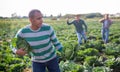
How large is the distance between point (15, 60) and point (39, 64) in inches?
183

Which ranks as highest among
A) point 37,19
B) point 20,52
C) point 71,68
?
point 37,19

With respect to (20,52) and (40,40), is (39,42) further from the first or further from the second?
(20,52)

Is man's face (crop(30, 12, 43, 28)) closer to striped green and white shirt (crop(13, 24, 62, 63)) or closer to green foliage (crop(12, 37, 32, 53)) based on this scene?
striped green and white shirt (crop(13, 24, 62, 63))

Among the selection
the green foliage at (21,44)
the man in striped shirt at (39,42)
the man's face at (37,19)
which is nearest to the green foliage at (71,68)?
the man in striped shirt at (39,42)

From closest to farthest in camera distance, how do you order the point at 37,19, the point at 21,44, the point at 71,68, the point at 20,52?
the point at 37,19 < the point at 20,52 < the point at 21,44 < the point at 71,68

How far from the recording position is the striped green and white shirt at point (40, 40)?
4.45m

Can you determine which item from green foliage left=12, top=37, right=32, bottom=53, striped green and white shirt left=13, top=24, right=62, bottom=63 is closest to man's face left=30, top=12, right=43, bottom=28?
striped green and white shirt left=13, top=24, right=62, bottom=63

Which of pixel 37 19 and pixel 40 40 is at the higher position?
pixel 37 19

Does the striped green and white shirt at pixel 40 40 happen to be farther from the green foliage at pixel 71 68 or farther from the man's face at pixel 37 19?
the green foliage at pixel 71 68

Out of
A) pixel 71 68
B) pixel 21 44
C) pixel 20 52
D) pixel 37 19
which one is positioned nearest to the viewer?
pixel 37 19

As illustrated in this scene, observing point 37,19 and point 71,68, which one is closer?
point 37,19

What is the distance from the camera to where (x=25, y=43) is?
4500 millimetres

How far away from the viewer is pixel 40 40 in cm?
445

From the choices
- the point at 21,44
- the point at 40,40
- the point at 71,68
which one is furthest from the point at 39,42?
the point at 71,68
